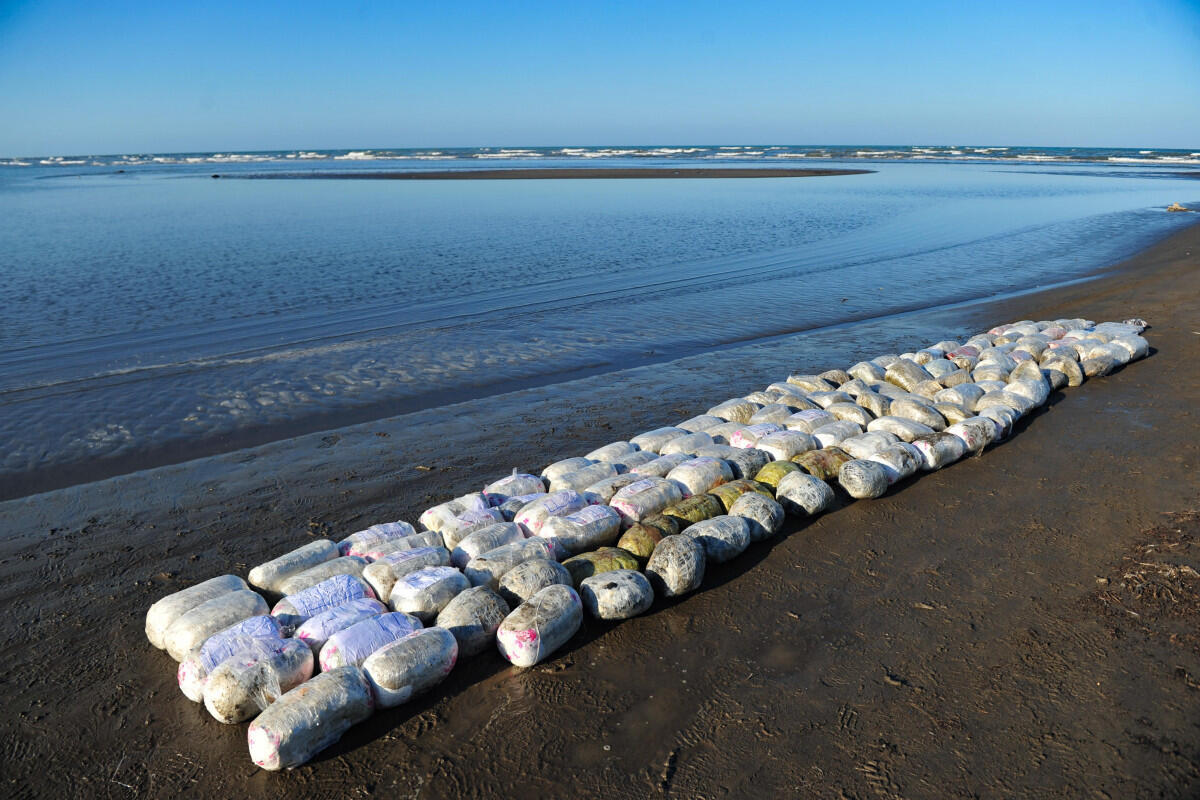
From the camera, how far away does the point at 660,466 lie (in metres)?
7.82

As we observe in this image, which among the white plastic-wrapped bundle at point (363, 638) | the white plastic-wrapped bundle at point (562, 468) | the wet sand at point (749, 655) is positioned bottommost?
the wet sand at point (749, 655)

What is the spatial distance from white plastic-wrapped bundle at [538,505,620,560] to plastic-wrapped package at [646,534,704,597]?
0.63 metres

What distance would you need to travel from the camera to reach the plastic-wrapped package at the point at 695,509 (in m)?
6.99

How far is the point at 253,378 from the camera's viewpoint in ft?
39.0

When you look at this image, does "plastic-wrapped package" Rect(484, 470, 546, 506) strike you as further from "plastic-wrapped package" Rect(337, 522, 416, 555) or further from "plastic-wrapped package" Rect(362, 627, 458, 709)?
"plastic-wrapped package" Rect(362, 627, 458, 709)

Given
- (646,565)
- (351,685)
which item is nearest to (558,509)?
(646,565)

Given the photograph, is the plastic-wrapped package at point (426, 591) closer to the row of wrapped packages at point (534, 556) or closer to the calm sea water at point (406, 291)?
the row of wrapped packages at point (534, 556)

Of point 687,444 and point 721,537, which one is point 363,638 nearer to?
point 721,537

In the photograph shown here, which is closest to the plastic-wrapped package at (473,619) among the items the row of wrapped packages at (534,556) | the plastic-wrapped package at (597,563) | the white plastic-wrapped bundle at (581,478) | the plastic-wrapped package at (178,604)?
the row of wrapped packages at (534,556)

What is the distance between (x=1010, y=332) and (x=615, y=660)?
10347 mm

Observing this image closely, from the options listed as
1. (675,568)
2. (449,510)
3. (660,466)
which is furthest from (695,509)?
(449,510)

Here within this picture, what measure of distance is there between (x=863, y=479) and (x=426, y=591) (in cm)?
440

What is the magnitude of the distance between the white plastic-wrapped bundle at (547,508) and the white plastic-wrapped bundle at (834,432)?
9.90ft

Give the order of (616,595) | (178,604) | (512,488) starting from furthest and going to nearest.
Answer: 1. (512,488)
2. (616,595)
3. (178,604)
